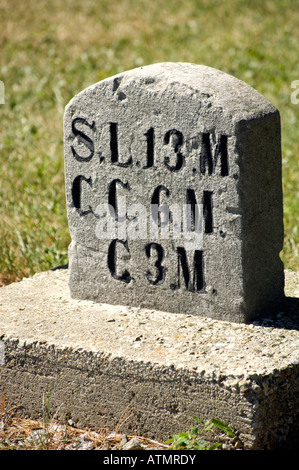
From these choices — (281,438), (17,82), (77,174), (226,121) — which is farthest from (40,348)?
(17,82)

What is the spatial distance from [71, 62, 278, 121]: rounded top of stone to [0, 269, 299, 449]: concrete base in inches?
34.9

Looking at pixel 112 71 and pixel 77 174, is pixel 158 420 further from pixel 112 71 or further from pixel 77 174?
pixel 112 71

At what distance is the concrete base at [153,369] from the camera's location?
2311 millimetres

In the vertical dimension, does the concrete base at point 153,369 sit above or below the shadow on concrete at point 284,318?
below

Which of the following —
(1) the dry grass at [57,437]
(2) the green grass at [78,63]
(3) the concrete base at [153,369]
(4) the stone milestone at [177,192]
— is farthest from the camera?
(2) the green grass at [78,63]

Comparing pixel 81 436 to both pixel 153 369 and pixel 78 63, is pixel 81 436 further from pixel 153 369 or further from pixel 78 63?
pixel 78 63

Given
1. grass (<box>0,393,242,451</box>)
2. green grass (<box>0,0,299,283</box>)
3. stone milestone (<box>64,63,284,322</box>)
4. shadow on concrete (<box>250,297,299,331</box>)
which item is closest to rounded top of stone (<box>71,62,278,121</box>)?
stone milestone (<box>64,63,284,322</box>)

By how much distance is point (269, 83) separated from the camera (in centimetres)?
709

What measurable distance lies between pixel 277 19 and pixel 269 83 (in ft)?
7.92

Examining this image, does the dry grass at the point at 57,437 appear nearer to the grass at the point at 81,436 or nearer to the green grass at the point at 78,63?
the grass at the point at 81,436

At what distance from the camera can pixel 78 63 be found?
26.8 feet

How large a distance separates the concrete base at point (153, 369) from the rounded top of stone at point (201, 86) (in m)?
0.89

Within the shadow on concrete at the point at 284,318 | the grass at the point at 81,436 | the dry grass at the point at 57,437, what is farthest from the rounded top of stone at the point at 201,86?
the dry grass at the point at 57,437

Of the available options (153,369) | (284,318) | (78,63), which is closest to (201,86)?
(284,318)
